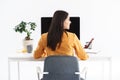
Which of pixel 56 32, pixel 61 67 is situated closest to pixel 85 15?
pixel 56 32

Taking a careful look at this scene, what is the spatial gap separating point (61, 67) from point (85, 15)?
174 cm


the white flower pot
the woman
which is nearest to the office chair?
the woman

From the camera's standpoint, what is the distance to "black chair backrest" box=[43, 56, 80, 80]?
2.35 meters

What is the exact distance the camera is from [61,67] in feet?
7.81

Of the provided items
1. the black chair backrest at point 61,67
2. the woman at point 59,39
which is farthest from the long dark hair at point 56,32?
the black chair backrest at point 61,67

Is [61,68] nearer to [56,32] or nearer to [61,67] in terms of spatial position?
[61,67]

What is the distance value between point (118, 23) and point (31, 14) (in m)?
1.38

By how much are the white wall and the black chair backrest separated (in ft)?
5.26

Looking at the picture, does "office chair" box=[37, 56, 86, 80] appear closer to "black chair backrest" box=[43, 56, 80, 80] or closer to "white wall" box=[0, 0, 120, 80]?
"black chair backrest" box=[43, 56, 80, 80]

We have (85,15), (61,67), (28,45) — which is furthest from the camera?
(85,15)

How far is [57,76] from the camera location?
95.1 inches

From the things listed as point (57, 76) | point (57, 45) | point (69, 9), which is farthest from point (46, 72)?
point (69, 9)

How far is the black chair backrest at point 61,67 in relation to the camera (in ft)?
7.71

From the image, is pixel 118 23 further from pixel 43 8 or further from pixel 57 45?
pixel 57 45
